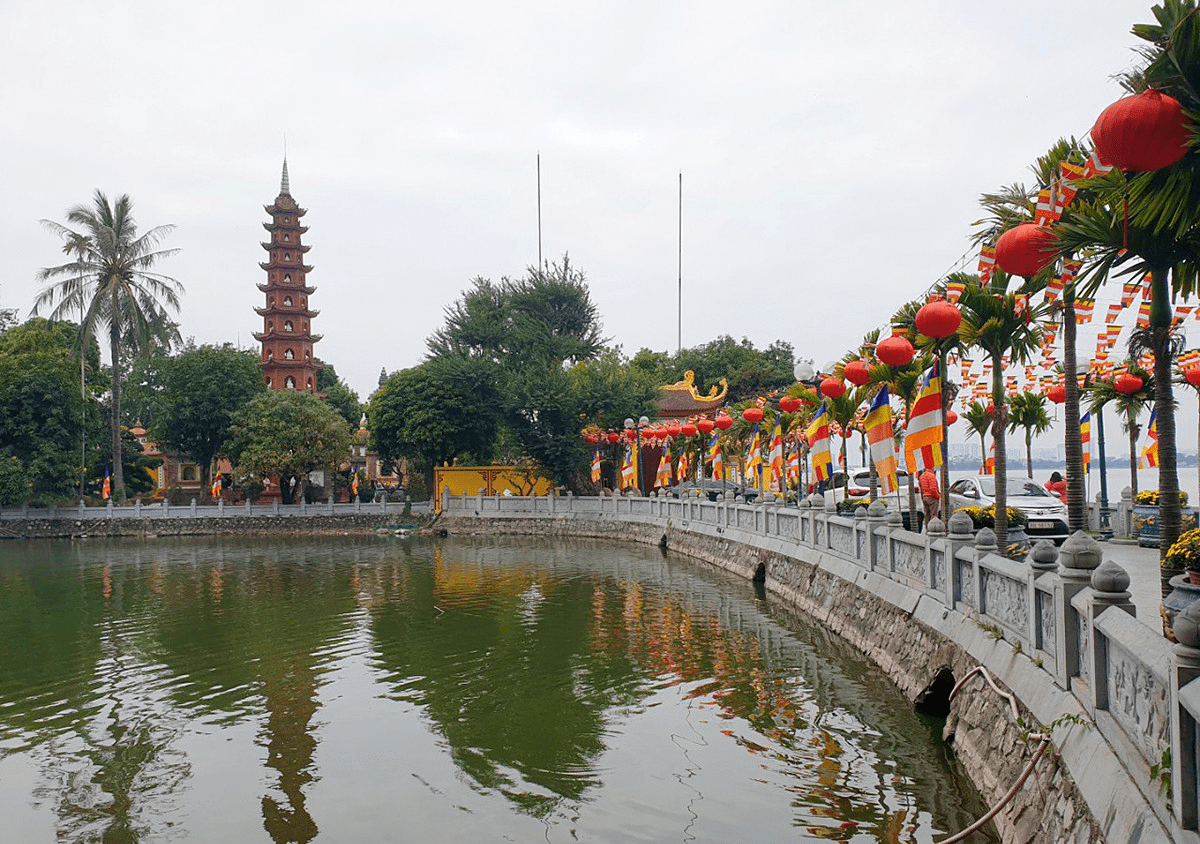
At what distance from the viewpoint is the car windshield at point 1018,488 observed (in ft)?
61.2

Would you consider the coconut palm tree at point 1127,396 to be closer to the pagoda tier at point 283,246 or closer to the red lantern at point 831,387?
the red lantern at point 831,387

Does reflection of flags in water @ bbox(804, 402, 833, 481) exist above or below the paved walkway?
above

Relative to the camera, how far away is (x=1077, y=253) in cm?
812

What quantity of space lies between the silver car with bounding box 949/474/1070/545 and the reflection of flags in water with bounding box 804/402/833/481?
2.77 meters

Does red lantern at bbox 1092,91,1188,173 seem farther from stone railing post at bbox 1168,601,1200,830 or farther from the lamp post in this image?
the lamp post

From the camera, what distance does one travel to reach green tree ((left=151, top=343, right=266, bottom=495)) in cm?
4788

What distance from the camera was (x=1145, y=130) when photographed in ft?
17.4

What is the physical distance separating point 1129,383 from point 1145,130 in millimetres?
14741

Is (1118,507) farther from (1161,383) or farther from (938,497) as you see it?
(1161,383)

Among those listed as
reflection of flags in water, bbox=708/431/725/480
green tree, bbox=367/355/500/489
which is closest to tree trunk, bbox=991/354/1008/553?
reflection of flags in water, bbox=708/431/725/480

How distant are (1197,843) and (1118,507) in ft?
60.5

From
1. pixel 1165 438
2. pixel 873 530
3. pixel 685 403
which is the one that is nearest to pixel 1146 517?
pixel 873 530

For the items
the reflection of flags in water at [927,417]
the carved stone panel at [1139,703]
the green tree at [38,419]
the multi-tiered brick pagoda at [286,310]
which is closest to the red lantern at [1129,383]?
the reflection of flags in water at [927,417]

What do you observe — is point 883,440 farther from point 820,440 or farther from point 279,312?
point 279,312
